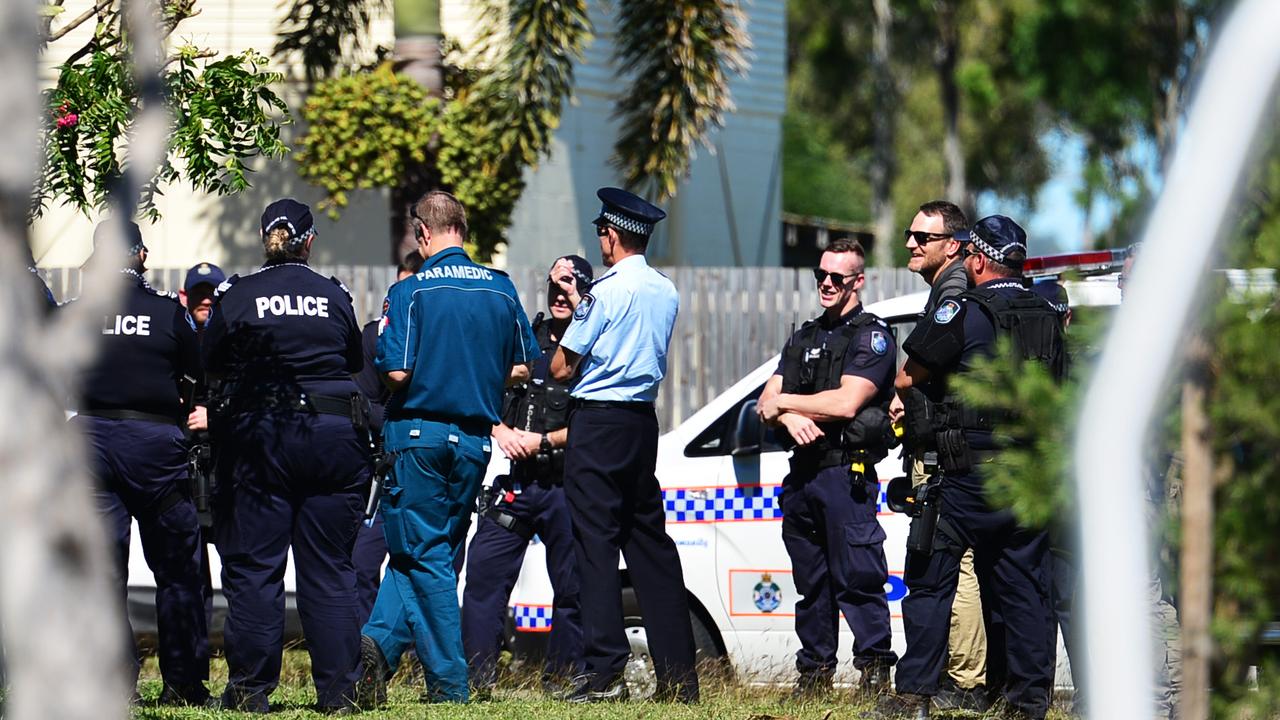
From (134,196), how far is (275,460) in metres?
3.49

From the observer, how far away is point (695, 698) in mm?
6465

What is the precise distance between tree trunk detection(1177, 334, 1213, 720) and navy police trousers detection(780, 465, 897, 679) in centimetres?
384

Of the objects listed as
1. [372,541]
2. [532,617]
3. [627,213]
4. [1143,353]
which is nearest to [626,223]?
[627,213]

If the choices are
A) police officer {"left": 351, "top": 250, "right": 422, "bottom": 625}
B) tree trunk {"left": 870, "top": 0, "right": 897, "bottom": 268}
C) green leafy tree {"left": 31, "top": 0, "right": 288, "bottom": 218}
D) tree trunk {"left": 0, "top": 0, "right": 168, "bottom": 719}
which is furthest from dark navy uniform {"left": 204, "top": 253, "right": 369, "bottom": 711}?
tree trunk {"left": 870, "top": 0, "right": 897, "bottom": 268}

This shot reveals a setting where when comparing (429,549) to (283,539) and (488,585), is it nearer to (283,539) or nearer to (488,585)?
(283,539)

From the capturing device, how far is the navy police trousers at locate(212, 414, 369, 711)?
6.00 meters

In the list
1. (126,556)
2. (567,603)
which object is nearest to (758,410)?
(567,603)

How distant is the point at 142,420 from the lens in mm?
6160

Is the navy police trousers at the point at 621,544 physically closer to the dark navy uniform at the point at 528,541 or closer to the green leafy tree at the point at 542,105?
the dark navy uniform at the point at 528,541

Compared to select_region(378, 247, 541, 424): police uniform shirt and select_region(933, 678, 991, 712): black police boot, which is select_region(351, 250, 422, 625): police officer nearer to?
select_region(378, 247, 541, 424): police uniform shirt

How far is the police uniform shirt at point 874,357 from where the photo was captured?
22.0 ft

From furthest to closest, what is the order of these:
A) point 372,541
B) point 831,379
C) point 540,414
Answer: point 372,541 → point 540,414 → point 831,379

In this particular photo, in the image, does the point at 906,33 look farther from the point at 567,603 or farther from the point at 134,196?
the point at 134,196

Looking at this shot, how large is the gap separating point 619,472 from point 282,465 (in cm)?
127
